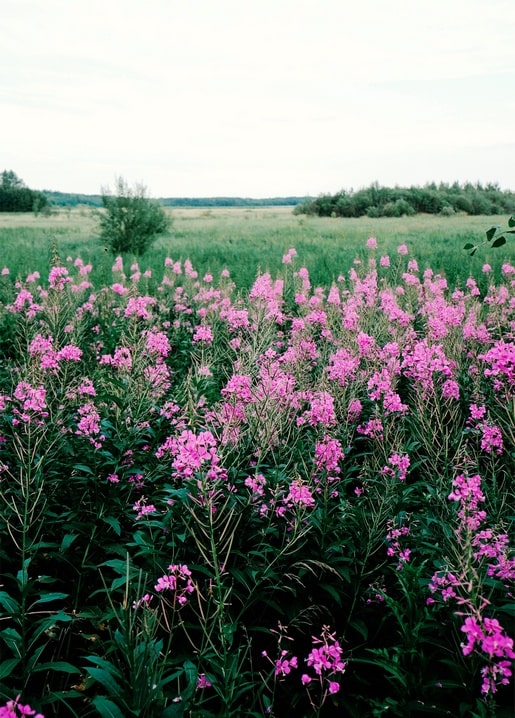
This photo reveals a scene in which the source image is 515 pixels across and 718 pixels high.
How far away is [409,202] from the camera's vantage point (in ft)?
187

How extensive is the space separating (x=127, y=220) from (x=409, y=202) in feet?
134

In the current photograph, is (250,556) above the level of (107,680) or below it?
below

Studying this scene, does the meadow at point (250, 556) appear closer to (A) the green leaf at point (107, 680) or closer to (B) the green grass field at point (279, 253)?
(A) the green leaf at point (107, 680)

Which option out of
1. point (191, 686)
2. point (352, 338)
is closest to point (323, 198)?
point (352, 338)

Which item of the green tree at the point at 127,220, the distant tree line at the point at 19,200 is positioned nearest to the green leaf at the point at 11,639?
the green tree at the point at 127,220

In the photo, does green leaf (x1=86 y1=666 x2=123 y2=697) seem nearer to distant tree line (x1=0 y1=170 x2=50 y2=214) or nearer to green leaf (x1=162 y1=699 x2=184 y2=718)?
green leaf (x1=162 y1=699 x2=184 y2=718)

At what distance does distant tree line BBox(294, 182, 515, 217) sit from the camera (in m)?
55.1

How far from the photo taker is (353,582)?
2.88m

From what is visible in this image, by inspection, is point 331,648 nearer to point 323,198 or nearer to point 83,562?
point 83,562

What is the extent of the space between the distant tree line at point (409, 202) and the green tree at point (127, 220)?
34144 mm

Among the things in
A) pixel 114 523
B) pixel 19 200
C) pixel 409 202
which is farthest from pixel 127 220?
pixel 19 200

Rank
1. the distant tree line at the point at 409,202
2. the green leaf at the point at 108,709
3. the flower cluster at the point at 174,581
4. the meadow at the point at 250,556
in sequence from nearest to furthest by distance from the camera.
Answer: the green leaf at the point at 108,709, the meadow at the point at 250,556, the flower cluster at the point at 174,581, the distant tree line at the point at 409,202

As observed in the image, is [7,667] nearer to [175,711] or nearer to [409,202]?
[175,711]

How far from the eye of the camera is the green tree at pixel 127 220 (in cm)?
2375
